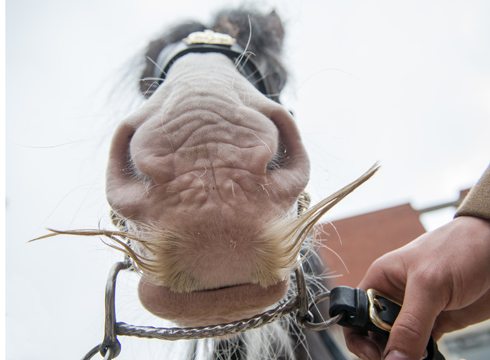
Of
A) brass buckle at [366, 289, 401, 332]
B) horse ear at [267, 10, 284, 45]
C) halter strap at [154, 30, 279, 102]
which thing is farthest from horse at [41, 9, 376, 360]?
horse ear at [267, 10, 284, 45]

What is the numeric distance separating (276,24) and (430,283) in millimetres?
1226

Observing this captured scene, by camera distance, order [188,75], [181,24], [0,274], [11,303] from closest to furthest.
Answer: [188,75] < [0,274] < [181,24] < [11,303]

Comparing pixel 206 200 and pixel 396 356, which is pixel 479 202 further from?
pixel 206 200

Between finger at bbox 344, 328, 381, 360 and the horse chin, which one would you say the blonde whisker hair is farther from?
finger at bbox 344, 328, 381, 360

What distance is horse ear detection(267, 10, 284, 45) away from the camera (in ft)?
4.93

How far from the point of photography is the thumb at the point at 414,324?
0.59 metres

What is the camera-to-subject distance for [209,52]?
109cm

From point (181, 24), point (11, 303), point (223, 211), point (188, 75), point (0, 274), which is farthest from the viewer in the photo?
point (11, 303)

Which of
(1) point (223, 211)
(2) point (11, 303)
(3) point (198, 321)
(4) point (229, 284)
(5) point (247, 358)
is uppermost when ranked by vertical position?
(1) point (223, 211)

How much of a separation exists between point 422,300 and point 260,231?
0.30m

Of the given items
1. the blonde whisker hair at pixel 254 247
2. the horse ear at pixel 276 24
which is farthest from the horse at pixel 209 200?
the horse ear at pixel 276 24

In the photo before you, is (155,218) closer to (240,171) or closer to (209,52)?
(240,171)

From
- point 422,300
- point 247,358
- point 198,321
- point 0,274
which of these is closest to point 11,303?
point 0,274

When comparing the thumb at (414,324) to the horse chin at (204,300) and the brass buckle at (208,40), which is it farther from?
the brass buckle at (208,40)
